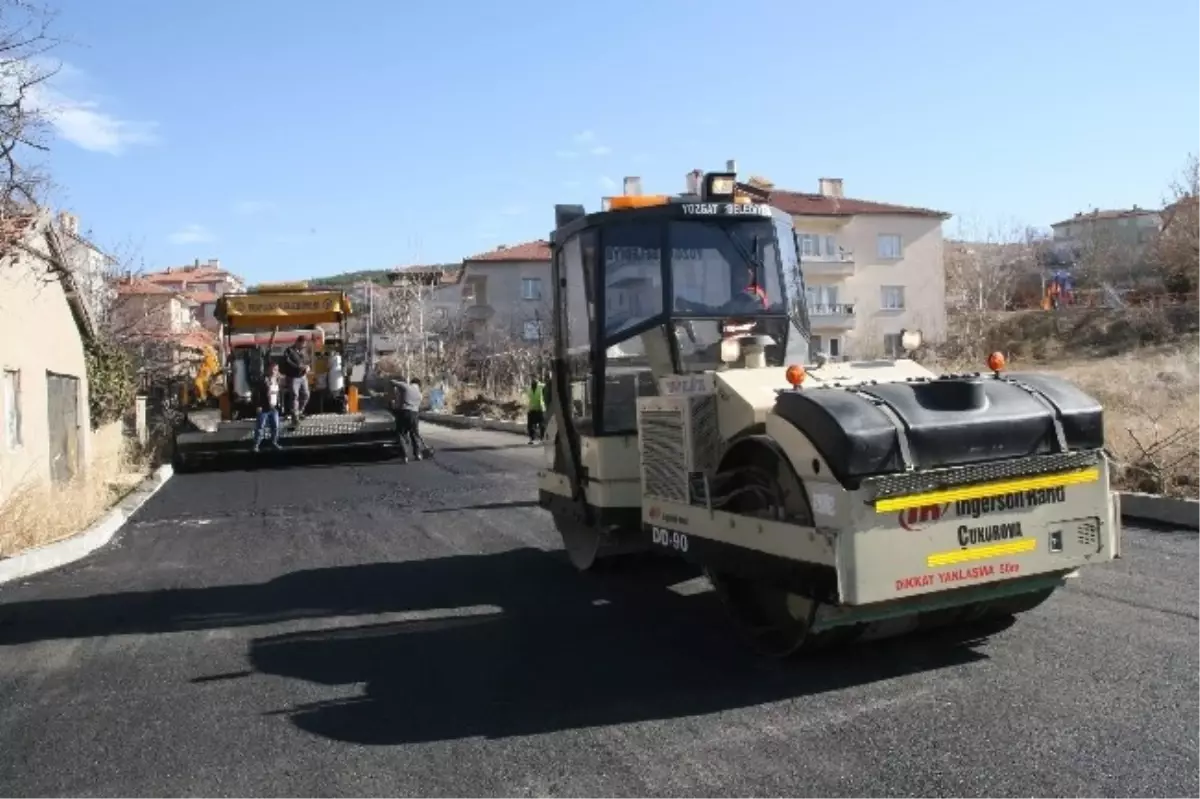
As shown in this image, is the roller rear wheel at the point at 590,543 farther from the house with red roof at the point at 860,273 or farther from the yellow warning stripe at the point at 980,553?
the house with red roof at the point at 860,273

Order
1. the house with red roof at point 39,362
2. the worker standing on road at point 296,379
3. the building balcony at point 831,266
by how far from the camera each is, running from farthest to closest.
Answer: the building balcony at point 831,266
the worker standing on road at point 296,379
the house with red roof at point 39,362

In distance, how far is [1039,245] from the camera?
252 ft

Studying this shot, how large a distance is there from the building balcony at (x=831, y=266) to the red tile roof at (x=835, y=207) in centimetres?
228

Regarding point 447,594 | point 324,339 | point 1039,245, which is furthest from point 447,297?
point 447,594

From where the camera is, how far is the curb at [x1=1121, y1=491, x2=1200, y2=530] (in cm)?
923

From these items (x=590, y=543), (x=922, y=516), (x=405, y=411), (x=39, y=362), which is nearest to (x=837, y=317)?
(x=405, y=411)

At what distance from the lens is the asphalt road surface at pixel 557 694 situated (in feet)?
14.5

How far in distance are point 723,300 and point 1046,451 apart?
98.8 inches

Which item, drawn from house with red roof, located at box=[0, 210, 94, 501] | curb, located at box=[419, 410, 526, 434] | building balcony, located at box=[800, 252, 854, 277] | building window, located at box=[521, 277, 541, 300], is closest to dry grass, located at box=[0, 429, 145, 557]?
house with red roof, located at box=[0, 210, 94, 501]

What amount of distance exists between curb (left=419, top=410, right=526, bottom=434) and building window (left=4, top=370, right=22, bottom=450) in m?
14.3

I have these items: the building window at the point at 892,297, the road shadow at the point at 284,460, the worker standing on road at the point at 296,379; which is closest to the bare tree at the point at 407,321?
the worker standing on road at the point at 296,379

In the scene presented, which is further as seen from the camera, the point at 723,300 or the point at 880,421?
the point at 723,300

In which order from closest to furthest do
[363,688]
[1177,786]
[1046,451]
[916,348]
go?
[1177,786]
[1046,451]
[363,688]
[916,348]

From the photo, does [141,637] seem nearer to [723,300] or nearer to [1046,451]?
[723,300]
